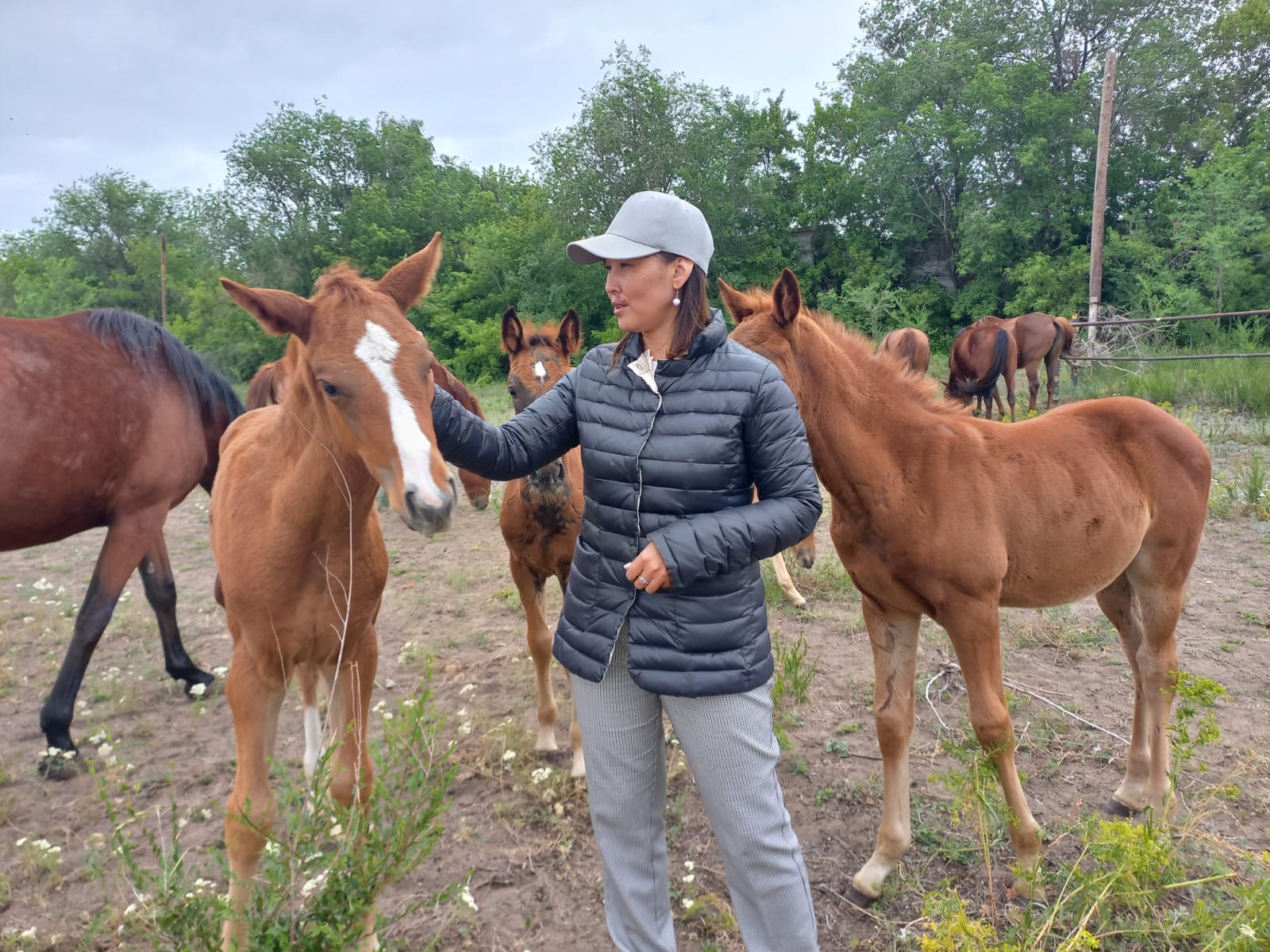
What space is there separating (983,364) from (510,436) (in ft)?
39.7

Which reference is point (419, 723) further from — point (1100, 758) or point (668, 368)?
point (1100, 758)

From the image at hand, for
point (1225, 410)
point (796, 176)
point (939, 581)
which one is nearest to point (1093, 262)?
point (1225, 410)

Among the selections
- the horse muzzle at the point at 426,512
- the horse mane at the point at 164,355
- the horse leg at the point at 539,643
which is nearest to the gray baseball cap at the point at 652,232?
the horse muzzle at the point at 426,512

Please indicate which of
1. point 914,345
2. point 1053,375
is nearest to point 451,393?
point 914,345

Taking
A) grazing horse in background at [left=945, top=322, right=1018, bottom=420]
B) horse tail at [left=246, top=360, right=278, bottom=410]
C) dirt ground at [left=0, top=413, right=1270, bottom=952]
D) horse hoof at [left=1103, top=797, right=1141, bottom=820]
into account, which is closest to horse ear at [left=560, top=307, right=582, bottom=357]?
dirt ground at [left=0, top=413, right=1270, bottom=952]

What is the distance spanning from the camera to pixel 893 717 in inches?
108

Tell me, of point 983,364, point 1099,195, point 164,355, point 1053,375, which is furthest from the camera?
point 1099,195

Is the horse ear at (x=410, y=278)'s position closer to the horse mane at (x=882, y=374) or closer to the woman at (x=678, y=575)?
the woman at (x=678, y=575)

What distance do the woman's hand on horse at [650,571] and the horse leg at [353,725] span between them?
1.27 m

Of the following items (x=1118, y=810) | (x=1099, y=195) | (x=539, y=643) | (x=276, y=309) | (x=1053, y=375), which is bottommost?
(x=1118, y=810)

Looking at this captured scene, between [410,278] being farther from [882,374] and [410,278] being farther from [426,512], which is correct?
[882,374]

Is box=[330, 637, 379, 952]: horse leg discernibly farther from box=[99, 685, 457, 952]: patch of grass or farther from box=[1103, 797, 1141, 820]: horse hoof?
box=[1103, 797, 1141, 820]: horse hoof

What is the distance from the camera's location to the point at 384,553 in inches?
107

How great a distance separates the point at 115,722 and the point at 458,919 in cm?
281
